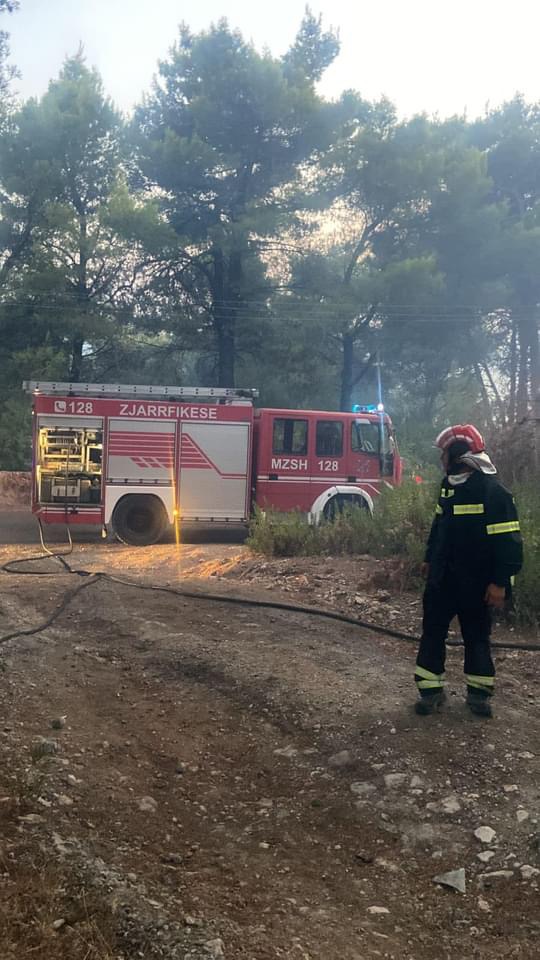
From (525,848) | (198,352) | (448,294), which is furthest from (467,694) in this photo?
(448,294)

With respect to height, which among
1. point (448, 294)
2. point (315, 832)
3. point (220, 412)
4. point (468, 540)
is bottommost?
point (315, 832)

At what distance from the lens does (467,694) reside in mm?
4059

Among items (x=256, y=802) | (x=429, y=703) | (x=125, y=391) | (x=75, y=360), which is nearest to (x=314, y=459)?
(x=125, y=391)

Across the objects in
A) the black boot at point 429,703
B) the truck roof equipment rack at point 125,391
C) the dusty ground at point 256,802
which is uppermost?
the truck roof equipment rack at point 125,391

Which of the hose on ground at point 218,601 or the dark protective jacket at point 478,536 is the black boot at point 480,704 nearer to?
the dark protective jacket at point 478,536

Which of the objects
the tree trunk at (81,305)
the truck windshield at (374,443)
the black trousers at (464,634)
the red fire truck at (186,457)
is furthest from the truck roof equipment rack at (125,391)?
the black trousers at (464,634)

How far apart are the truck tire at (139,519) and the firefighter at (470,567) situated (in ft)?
27.2

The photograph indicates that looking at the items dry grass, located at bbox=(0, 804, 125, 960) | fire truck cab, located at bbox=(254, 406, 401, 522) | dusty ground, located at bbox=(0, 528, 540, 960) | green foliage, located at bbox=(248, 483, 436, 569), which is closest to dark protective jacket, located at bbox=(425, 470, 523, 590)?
dusty ground, located at bbox=(0, 528, 540, 960)

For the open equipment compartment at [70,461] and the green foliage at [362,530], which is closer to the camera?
the green foliage at [362,530]

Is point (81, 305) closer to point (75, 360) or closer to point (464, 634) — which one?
point (75, 360)

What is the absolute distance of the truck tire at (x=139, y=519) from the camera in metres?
11.9

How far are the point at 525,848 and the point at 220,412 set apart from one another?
9828 mm

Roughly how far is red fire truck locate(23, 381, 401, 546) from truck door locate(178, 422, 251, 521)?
0.6 inches

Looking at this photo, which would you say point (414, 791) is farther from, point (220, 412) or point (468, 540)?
point (220, 412)
